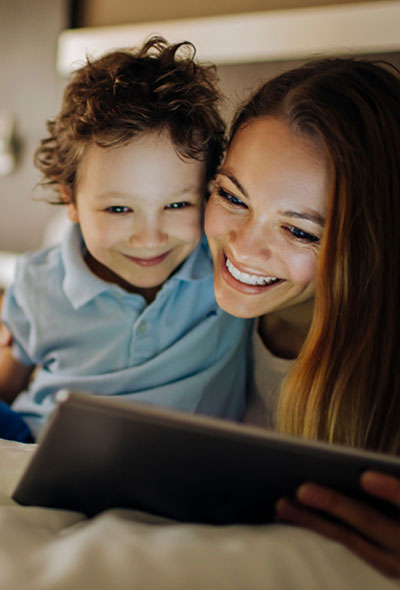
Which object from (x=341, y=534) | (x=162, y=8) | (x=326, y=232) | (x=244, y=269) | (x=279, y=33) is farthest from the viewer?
(x=162, y=8)

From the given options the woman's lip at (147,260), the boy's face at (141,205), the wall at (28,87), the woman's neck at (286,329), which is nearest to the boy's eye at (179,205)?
the boy's face at (141,205)

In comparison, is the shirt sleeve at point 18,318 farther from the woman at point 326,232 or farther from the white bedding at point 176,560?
the white bedding at point 176,560

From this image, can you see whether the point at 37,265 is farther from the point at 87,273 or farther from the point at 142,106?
the point at 142,106

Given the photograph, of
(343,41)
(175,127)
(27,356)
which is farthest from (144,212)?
(343,41)

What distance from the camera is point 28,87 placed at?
2.06 m

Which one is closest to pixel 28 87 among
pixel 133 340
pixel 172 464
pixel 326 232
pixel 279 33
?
pixel 279 33

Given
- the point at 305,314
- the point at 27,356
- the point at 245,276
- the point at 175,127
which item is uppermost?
the point at 175,127

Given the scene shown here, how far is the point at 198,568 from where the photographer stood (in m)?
0.48

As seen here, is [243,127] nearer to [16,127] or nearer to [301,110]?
[301,110]

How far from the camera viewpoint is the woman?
855 mm

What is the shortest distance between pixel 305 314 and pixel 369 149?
438mm

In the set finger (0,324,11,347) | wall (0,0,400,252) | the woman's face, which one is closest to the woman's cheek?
the woman's face

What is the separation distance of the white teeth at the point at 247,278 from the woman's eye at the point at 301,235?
112 mm

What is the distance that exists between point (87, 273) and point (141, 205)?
248mm
